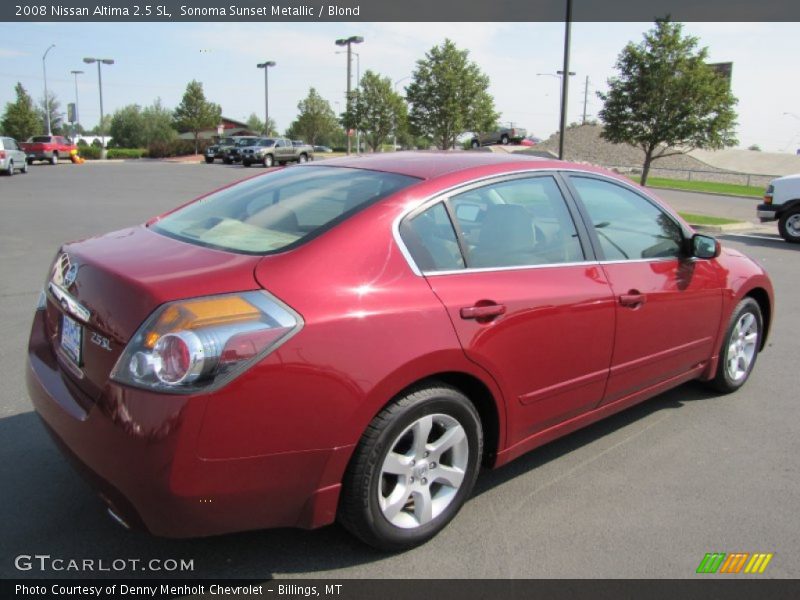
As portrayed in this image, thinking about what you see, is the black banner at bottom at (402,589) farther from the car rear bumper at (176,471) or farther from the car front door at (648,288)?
the car front door at (648,288)

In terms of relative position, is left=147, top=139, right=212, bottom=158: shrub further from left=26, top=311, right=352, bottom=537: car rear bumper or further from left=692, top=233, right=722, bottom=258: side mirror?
left=26, top=311, right=352, bottom=537: car rear bumper

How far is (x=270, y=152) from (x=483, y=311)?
41812 millimetres

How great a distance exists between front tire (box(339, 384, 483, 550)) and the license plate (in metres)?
1.11

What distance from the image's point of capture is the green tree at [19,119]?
188 feet

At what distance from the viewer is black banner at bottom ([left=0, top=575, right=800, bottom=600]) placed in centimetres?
245

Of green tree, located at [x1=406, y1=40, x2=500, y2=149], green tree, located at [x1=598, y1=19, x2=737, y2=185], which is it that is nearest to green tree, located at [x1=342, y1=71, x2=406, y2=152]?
green tree, located at [x1=406, y1=40, x2=500, y2=149]

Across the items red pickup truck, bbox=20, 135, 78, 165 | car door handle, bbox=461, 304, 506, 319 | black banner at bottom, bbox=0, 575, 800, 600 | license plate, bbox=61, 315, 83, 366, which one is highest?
red pickup truck, bbox=20, 135, 78, 165

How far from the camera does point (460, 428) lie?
2.78 m

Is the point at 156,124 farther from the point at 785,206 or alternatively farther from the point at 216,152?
the point at 785,206

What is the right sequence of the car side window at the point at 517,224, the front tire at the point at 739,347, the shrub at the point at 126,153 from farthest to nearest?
the shrub at the point at 126,153 → the front tire at the point at 739,347 → the car side window at the point at 517,224

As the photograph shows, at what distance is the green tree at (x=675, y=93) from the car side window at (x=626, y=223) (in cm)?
1443

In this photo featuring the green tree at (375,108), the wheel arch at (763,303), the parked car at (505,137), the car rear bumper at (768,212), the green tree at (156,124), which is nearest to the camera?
the wheel arch at (763,303)

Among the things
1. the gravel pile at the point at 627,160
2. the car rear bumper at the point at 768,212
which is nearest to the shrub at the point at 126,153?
the gravel pile at the point at 627,160

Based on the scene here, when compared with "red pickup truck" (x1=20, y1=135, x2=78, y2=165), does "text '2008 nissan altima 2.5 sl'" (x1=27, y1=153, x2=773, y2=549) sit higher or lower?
lower
